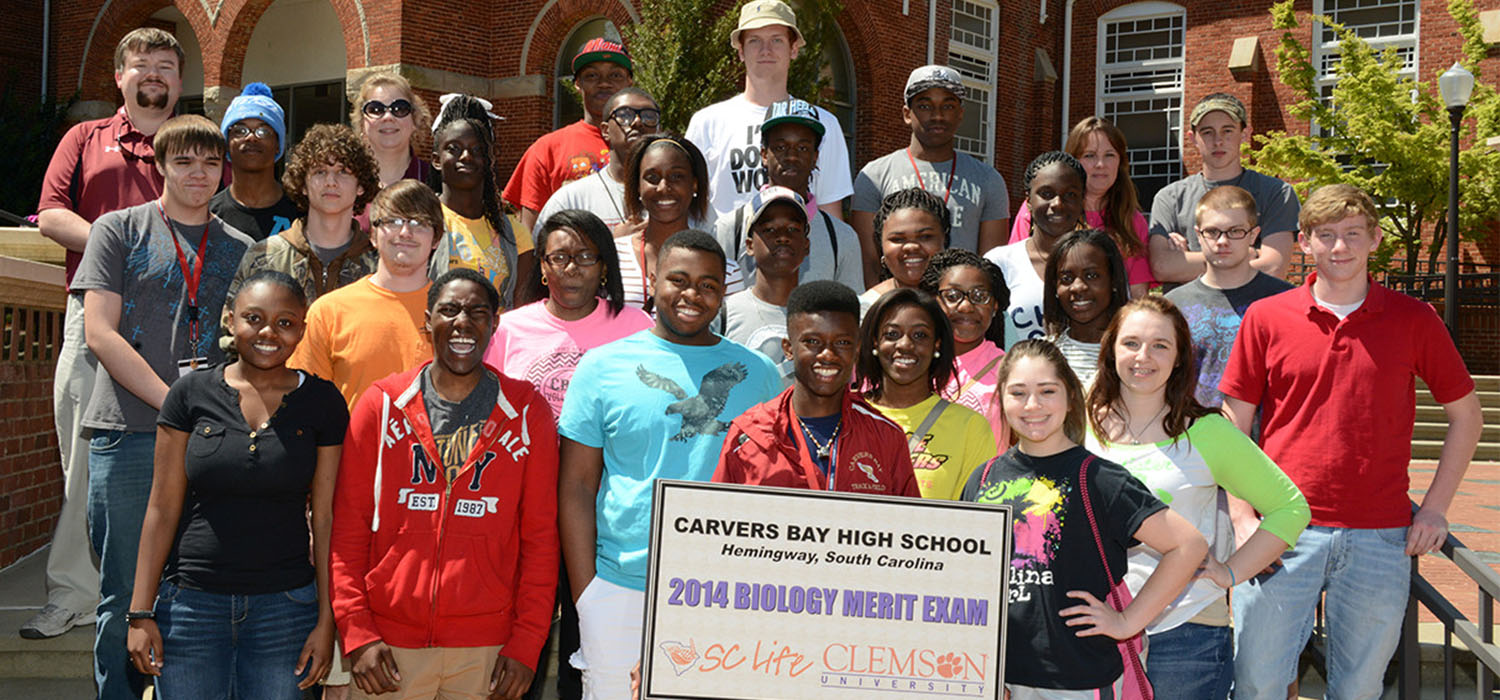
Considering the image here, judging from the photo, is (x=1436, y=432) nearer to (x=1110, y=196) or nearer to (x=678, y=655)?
(x=1110, y=196)

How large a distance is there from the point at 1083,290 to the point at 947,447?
1.06 m

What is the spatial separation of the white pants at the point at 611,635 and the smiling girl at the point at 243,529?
811 mm

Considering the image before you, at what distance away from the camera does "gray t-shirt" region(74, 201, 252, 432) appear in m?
4.14

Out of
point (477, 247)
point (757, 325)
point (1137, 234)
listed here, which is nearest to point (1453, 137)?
point (1137, 234)

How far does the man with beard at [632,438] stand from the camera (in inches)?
135

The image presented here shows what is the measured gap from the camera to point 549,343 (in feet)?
13.0

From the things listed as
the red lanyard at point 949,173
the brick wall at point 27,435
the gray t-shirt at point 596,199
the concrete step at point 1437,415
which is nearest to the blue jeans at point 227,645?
the gray t-shirt at point 596,199

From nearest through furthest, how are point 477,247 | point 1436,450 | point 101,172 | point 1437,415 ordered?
1. point 477,247
2. point 101,172
3. point 1436,450
4. point 1437,415

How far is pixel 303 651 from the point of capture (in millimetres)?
3537

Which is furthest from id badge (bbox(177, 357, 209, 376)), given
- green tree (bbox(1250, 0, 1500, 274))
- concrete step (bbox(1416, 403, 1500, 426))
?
green tree (bbox(1250, 0, 1500, 274))

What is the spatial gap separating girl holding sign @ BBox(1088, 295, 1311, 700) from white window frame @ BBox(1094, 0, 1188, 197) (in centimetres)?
2364

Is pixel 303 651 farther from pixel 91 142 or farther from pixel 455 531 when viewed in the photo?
pixel 91 142

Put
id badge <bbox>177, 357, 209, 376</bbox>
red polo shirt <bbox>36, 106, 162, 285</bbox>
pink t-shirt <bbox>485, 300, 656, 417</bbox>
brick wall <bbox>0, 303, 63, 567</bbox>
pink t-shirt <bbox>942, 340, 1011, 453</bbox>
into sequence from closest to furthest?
pink t-shirt <bbox>942, 340, 1011, 453</bbox>
pink t-shirt <bbox>485, 300, 656, 417</bbox>
id badge <bbox>177, 357, 209, 376</bbox>
red polo shirt <bbox>36, 106, 162, 285</bbox>
brick wall <bbox>0, 303, 63, 567</bbox>

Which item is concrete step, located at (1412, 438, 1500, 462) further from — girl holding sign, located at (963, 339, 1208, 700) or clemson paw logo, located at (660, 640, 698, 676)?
clemson paw logo, located at (660, 640, 698, 676)
